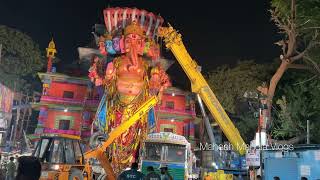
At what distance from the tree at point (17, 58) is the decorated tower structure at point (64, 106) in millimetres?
7216

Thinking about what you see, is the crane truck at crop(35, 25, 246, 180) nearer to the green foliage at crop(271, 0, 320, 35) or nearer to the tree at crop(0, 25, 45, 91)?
the green foliage at crop(271, 0, 320, 35)

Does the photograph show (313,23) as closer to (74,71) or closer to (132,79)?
(132,79)

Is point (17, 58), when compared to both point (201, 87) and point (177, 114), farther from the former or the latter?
point (201, 87)

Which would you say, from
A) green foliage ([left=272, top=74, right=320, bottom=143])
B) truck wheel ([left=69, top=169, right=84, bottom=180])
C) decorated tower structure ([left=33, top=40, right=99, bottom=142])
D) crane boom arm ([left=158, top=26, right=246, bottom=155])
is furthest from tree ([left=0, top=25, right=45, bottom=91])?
truck wheel ([left=69, top=169, right=84, bottom=180])

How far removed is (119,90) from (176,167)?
405 inches

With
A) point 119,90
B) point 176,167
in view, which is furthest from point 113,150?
point 176,167

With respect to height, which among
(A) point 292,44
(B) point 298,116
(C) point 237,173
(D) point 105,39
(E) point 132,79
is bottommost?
(C) point 237,173

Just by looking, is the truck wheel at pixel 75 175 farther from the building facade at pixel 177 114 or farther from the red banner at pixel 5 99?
the building facade at pixel 177 114

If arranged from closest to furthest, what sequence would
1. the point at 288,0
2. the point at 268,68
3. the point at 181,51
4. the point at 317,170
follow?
the point at 317,170 < the point at 288,0 < the point at 181,51 < the point at 268,68

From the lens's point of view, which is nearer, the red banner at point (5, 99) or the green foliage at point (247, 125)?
the red banner at point (5, 99)

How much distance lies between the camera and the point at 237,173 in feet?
72.6

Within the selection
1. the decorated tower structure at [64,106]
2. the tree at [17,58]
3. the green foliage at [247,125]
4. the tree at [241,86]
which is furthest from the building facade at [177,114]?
the tree at [17,58]

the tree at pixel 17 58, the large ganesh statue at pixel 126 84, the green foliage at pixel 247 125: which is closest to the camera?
→ the large ganesh statue at pixel 126 84

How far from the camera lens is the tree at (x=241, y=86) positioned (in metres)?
→ 31.8
